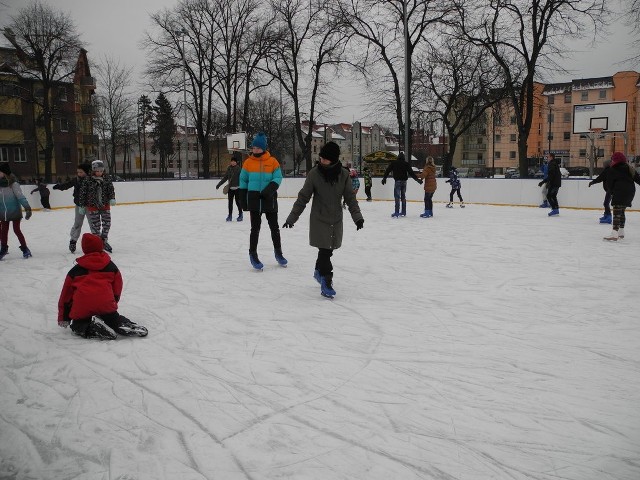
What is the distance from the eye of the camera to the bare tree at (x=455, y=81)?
84.1 feet

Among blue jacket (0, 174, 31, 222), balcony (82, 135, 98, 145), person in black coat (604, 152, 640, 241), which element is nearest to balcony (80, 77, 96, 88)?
balcony (82, 135, 98, 145)

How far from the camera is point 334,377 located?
10.1 feet

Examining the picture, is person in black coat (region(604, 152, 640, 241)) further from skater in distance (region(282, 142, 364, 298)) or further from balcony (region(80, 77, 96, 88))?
balcony (region(80, 77, 96, 88))

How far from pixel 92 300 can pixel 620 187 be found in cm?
811

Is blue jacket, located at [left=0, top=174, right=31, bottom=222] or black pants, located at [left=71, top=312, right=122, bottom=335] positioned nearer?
black pants, located at [left=71, top=312, right=122, bottom=335]

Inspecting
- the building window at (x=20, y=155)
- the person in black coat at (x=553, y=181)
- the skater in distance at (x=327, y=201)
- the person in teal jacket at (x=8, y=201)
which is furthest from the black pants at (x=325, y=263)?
the building window at (x=20, y=155)

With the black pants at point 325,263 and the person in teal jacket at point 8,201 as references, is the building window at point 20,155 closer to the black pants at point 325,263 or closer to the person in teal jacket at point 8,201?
the person in teal jacket at point 8,201

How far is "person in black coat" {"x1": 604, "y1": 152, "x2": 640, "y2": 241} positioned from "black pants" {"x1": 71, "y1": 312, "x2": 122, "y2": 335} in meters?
7.86

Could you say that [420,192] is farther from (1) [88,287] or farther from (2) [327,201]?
(1) [88,287]

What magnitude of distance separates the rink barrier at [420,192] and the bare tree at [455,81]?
8.69m

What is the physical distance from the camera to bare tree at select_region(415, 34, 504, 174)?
25.6 metres

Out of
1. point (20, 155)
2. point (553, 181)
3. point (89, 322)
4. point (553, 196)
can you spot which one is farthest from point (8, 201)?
point (20, 155)

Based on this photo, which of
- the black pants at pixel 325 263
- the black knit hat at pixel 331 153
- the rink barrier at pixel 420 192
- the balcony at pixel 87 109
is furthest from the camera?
the balcony at pixel 87 109

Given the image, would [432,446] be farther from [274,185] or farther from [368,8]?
[368,8]
